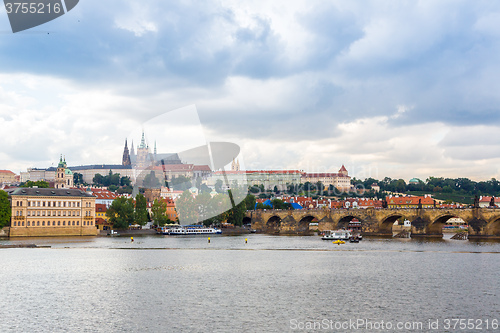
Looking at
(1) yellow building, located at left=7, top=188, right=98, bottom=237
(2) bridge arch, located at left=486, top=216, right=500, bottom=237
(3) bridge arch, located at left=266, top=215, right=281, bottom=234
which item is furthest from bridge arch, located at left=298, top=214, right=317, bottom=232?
(1) yellow building, located at left=7, top=188, right=98, bottom=237

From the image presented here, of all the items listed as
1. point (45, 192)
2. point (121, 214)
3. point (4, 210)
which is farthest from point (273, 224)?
point (4, 210)

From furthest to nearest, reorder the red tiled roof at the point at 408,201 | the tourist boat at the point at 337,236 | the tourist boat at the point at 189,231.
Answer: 1. the red tiled roof at the point at 408,201
2. the tourist boat at the point at 189,231
3. the tourist boat at the point at 337,236

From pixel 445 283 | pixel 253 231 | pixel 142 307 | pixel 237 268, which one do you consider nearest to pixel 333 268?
pixel 237 268

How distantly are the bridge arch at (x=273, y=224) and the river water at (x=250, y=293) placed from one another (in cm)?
6000

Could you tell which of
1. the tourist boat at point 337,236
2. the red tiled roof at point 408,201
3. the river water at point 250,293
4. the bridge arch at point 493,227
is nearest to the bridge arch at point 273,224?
the tourist boat at point 337,236

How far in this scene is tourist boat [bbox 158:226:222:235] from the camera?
9581 centimetres

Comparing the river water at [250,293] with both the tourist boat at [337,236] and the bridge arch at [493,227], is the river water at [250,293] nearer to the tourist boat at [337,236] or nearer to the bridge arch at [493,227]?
the bridge arch at [493,227]

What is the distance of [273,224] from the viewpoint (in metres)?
112

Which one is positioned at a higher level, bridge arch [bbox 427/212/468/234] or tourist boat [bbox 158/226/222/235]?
bridge arch [bbox 427/212/468/234]

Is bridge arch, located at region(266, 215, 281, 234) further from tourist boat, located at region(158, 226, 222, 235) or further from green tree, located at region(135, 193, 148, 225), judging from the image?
green tree, located at region(135, 193, 148, 225)

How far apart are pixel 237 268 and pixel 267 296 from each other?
39.9 ft

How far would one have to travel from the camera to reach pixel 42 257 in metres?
48.0

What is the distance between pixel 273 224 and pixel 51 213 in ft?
147

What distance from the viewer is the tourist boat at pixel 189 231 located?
95812 mm
